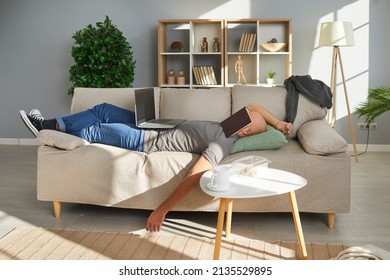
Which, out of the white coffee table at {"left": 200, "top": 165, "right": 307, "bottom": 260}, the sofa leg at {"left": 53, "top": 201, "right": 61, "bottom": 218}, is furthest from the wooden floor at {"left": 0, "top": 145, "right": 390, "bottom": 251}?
the white coffee table at {"left": 200, "top": 165, "right": 307, "bottom": 260}

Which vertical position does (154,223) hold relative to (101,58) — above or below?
below

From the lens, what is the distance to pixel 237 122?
13.0 feet

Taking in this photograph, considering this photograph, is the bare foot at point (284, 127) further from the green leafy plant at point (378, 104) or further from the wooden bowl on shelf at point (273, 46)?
the wooden bowl on shelf at point (273, 46)

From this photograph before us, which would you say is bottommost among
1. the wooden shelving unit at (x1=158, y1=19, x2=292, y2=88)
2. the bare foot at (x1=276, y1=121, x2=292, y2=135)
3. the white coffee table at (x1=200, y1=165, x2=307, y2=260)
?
the white coffee table at (x1=200, y1=165, x2=307, y2=260)

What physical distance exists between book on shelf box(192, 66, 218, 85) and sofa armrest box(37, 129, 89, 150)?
9.98 ft

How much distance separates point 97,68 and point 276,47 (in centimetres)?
210

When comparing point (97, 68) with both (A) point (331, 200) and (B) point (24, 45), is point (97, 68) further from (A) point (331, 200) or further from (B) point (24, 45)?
(A) point (331, 200)

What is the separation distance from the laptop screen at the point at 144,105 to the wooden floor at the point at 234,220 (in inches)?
27.6

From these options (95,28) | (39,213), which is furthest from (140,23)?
(39,213)

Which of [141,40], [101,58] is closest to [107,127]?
[101,58]

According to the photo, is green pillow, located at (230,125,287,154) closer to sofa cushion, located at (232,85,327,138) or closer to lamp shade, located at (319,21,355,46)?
sofa cushion, located at (232,85,327,138)

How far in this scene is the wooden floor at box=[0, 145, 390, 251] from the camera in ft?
12.0

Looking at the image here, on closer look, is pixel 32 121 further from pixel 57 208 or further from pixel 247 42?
pixel 247 42

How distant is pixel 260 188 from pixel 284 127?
134 centimetres
